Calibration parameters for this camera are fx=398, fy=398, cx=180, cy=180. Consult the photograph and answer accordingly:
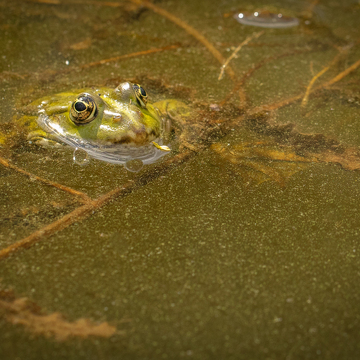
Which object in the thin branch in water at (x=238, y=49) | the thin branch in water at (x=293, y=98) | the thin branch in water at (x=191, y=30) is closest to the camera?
the thin branch in water at (x=293, y=98)

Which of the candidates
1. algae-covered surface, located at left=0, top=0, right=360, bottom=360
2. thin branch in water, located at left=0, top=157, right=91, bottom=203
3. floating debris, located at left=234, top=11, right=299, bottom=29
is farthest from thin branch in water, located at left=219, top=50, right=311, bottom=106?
thin branch in water, located at left=0, top=157, right=91, bottom=203

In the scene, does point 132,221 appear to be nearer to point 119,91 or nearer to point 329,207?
point 119,91

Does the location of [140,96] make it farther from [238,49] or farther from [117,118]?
[238,49]

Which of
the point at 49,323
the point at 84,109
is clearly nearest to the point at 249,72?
the point at 84,109

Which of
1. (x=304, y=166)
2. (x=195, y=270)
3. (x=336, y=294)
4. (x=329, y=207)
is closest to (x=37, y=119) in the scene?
(x=195, y=270)

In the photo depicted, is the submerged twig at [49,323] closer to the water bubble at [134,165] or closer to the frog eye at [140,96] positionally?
the water bubble at [134,165]

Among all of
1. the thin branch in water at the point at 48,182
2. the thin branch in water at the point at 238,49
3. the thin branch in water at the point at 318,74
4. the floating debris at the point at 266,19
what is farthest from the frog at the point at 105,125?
the floating debris at the point at 266,19
